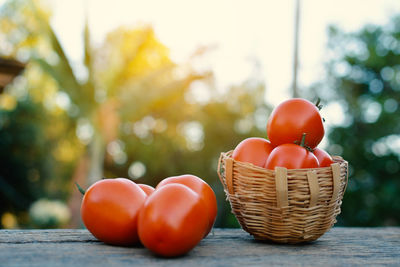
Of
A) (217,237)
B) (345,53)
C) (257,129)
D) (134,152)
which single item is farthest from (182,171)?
(217,237)

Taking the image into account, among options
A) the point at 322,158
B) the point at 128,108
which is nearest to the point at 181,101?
the point at 128,108

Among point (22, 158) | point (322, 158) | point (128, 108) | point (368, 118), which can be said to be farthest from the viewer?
point (22, 158)

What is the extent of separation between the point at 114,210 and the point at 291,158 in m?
0.54

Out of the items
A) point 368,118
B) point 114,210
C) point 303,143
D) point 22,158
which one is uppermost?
point 303,143

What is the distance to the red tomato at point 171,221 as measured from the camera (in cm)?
104

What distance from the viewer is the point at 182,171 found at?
10.3m

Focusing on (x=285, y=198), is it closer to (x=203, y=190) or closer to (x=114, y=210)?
(x=203, y=190)

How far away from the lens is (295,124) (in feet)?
4.44

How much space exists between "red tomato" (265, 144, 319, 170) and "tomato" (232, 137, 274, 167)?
0.05 m

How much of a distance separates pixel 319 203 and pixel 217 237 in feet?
1.23

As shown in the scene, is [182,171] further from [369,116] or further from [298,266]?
[298,266]

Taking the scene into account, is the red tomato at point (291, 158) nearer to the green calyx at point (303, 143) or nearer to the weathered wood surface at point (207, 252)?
the green calyx at point (303, 143)

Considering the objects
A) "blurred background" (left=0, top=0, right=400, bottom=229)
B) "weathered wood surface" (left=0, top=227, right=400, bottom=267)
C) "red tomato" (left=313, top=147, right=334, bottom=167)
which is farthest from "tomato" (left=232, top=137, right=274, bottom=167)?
"blurred background" (left=0, top=0, right=400, bottom=229)

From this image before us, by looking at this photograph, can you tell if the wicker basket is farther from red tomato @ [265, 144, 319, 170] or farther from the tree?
the tree
